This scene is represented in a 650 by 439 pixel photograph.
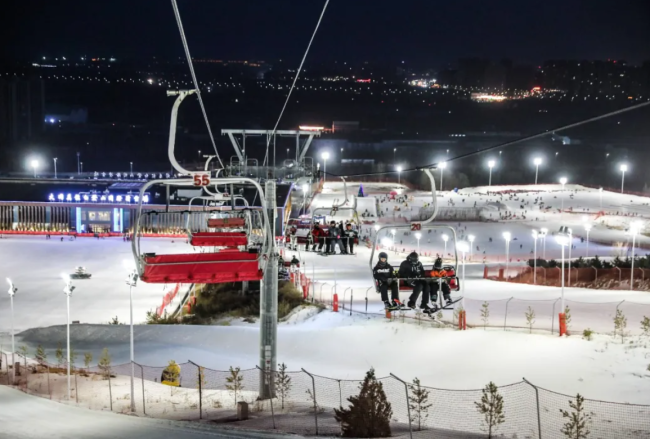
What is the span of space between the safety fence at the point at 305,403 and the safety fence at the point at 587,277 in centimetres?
1137

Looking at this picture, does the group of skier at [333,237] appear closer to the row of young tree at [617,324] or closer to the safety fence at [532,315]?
the safety fence at [532,315]

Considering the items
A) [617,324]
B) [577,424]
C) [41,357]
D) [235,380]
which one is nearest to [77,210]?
[41,357]

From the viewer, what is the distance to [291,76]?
17525 centimetres

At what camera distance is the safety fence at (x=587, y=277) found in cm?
1956

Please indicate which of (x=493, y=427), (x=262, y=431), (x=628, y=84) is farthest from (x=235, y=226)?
(x=628, y=84)

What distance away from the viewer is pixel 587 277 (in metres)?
20.5

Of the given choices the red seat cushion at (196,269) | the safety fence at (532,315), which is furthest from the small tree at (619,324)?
the red seat cushion at (196,269)

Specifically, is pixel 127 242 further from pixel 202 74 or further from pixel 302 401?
pixel 202 74

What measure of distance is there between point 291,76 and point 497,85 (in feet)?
173

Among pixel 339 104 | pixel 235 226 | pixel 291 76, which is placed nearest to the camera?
pixel 235 226

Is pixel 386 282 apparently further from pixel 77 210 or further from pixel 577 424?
pixel 77 210

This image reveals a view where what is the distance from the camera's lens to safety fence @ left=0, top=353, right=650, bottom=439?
759cm

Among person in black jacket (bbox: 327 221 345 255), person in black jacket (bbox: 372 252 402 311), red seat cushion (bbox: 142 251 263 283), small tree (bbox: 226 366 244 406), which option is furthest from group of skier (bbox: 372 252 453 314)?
person in black jacket (bbox: 327 221 345 255)

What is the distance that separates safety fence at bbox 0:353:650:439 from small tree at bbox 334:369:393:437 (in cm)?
6
